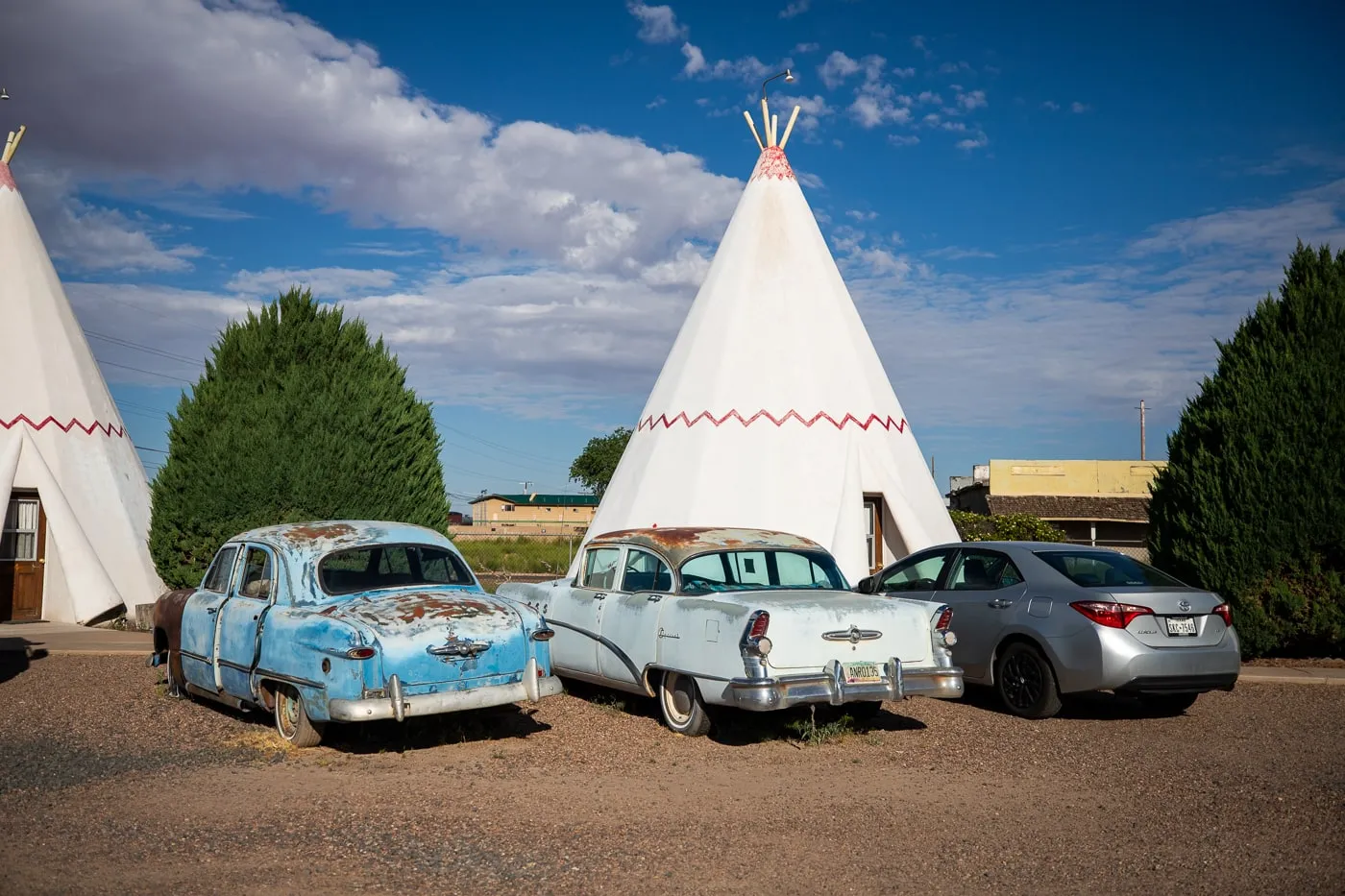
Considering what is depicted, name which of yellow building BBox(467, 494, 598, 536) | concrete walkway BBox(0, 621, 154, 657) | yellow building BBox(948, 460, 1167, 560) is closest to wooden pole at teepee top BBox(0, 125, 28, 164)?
concrete walkway BBox(0, 621, 154, 657)


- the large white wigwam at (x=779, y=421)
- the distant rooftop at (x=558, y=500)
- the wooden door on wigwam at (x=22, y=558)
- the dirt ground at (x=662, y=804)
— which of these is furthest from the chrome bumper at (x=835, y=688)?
the distant rooftop at (x=558, y=500)

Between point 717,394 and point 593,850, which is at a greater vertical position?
point 717,394

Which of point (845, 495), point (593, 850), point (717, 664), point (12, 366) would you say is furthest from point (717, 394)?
point (593, 850)

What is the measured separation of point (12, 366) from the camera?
1559 centimetres

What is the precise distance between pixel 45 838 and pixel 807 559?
197 inches

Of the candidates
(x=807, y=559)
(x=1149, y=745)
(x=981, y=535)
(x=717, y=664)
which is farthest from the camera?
(x=981, y=535)

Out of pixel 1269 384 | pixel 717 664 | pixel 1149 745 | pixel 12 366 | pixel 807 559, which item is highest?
pixel 12 366

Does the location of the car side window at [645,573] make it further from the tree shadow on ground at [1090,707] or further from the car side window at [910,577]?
the tree shadow on ground at [1090,707]

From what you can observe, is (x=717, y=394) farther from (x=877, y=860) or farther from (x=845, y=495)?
(x=877, y=860)

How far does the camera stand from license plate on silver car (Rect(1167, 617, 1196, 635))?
26.7 feet

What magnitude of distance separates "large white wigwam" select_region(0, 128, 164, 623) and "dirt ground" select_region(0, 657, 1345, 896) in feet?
22.8

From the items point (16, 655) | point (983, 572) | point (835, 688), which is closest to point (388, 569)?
point (835, 688)

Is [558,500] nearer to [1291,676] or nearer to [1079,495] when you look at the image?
[1079,495]

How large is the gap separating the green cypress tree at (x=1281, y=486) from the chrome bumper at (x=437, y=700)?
8.14m
